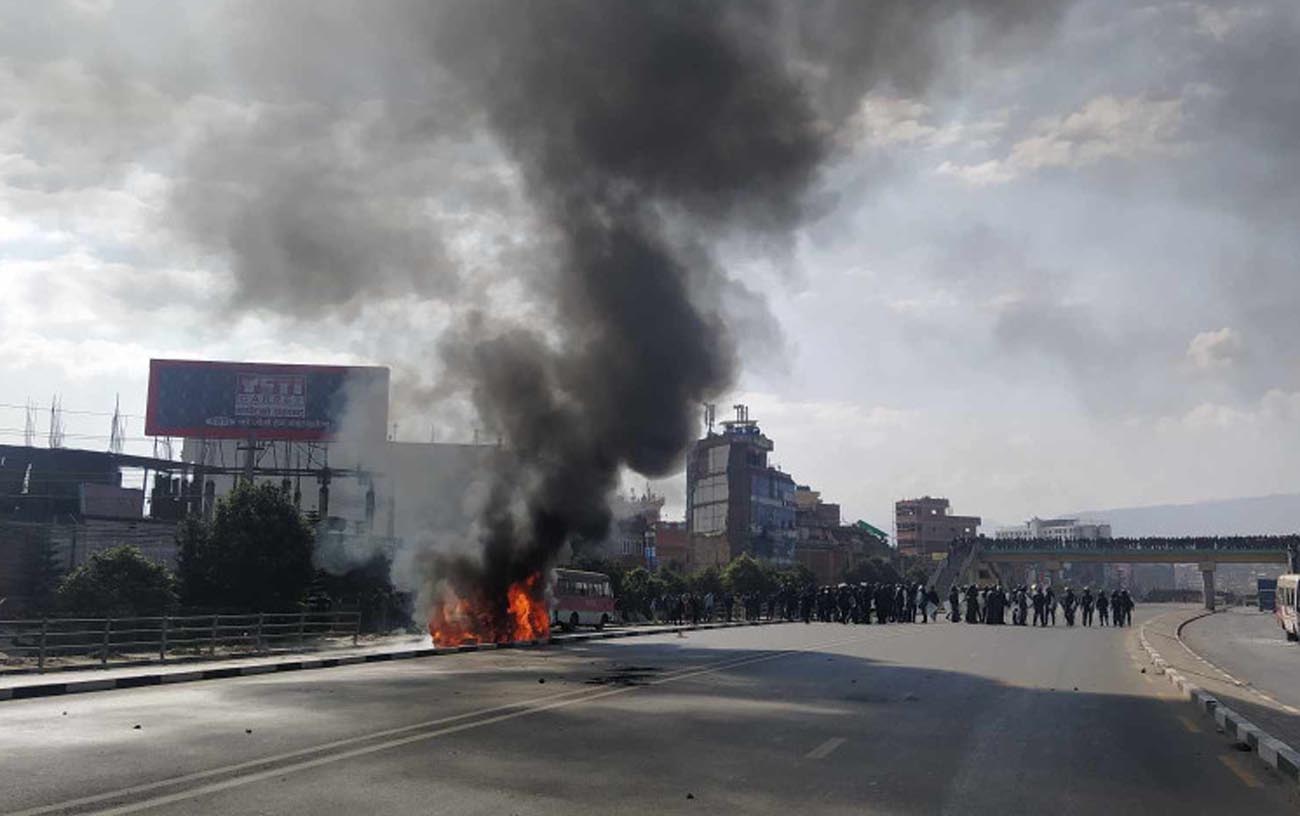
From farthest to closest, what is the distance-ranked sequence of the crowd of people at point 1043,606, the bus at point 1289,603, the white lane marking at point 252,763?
the crowd of people at point 1043,606, the bus at point 1289,603, the white lane marking at point 252,763

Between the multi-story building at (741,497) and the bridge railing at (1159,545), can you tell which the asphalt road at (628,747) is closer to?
the bridge railing at (1159,545)

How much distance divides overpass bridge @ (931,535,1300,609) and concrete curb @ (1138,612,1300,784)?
2588 inches

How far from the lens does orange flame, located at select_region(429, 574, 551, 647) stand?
87.3 feet

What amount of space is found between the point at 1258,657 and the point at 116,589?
3244cm

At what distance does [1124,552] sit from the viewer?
88250mm

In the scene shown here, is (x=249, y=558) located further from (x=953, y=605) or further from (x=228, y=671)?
(x=953, y=605)

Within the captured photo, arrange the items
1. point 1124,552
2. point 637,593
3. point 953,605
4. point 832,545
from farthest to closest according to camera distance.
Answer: point 832,545, point 1124,552, point 637,593, point 953,605

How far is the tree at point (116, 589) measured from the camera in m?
33.8

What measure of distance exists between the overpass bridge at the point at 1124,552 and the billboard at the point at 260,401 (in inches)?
1715

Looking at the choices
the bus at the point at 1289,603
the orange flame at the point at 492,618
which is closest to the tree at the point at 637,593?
the orange flame at the point at 492,618

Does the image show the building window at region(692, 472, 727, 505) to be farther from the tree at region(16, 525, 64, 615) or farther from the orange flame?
the orange flame

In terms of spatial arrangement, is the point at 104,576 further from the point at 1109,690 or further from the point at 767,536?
the point at 767,536

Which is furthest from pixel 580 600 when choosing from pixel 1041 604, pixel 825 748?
pixel 825 748

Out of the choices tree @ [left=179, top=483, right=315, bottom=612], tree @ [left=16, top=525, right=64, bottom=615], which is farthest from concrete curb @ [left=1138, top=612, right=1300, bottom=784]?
tree @ [left=16, top=525, right=64, bottom=615]
